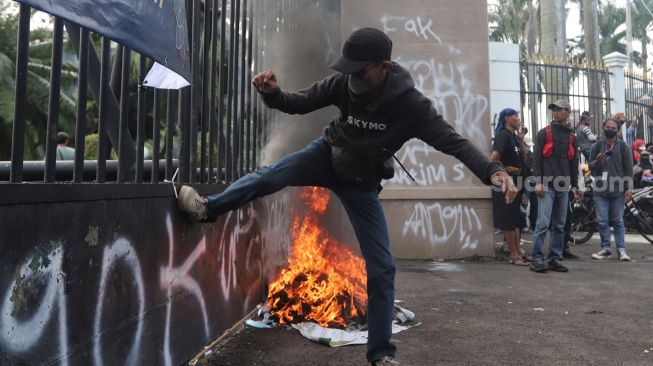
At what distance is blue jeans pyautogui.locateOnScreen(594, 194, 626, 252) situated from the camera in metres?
8.01

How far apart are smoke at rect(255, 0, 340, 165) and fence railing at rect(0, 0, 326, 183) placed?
0.10 m

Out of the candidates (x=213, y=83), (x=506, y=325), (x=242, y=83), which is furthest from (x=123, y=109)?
(x=506, y=325)

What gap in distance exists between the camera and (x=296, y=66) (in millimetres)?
5719

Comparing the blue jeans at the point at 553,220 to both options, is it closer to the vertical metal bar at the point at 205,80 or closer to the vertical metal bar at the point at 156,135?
the vertical metal bar at the point at 205,80

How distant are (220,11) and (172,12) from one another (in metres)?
1.67

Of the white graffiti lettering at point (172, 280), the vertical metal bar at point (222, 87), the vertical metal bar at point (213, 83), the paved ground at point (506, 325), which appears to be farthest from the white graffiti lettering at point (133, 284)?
the vertical metal bar at point (222, 87)

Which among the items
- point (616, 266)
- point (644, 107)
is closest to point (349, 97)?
point (616, 266)

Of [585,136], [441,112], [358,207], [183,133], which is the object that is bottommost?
[358,207]

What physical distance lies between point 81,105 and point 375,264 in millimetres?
1830

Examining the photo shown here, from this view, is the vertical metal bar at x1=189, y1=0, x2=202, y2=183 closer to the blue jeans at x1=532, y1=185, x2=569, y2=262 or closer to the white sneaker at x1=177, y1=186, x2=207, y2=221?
the white sneaker at x1=177, y1=186, x2=207, y2=221

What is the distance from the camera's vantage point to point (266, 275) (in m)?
4.95

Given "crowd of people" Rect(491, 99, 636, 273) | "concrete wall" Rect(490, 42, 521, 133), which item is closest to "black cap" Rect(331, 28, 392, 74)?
"crowd of people" Rect(491, 99, 636, 273)

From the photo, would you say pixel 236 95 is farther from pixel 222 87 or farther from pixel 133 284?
pixel 133 284

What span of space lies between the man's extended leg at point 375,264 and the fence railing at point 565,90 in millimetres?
9344
